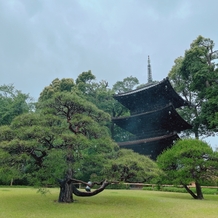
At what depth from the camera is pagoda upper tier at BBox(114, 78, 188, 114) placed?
824 inches

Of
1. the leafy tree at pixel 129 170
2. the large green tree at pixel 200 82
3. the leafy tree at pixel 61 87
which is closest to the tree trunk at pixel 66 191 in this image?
the leafy tree at pixel 129 170

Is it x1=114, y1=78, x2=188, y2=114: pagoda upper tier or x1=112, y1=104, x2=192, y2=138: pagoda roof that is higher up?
x1=114, y1=78, x2=188, y2=114: pagoda upper tier

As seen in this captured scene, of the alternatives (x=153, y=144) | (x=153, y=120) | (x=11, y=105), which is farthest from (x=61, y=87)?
(x=153, y=144)

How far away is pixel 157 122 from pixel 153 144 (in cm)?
210

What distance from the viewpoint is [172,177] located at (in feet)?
40.7

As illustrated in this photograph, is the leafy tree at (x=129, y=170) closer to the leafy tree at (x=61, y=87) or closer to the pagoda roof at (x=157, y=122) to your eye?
the pagoda roof at (x=157, y=122)

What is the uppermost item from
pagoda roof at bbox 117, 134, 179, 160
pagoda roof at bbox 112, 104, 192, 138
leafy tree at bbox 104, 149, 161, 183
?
pagoda roof at bbox 112, 104, 192, 138

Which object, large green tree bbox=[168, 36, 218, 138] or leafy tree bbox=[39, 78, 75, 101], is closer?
large green tree bbox=[168, 36, 218, 138]

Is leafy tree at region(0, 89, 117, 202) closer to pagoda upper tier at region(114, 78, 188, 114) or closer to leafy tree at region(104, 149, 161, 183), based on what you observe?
leafy tree at region(104, 149, 161, 183)

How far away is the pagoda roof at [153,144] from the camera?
1948 cm

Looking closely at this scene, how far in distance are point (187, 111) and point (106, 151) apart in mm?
19226

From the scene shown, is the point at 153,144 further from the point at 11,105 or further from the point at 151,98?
the point at 11,105

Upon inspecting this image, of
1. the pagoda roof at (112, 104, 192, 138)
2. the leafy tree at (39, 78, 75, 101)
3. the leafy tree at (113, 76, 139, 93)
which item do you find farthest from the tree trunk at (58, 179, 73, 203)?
the leafy tree at (113, 76, 139, 93)

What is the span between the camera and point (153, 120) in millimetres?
21281
